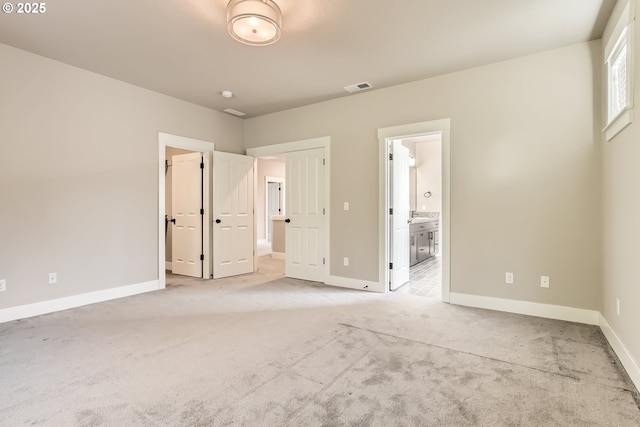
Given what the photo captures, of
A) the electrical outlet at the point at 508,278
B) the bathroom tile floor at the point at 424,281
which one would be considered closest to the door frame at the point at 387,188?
the bathroom tile floor at the point at 424,281

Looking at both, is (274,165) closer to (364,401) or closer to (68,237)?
(68,237)

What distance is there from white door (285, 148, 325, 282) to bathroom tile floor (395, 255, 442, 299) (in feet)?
4.23

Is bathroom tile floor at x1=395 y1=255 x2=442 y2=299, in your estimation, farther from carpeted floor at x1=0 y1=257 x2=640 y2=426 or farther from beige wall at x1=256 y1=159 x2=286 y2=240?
beige wall at x1=256 y1=159 x2=286 y2=240

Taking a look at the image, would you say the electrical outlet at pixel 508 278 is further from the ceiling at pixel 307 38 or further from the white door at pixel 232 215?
the white door at pixel 232 215

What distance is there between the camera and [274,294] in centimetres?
420

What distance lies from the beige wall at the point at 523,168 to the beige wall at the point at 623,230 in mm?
225

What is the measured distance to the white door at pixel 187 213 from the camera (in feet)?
17.1

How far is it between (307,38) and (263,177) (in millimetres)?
6949

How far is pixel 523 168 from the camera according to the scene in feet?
11.1

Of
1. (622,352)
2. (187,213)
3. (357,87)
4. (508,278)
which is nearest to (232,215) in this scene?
Result: (187,213)

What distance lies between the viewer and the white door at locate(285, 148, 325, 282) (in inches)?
193

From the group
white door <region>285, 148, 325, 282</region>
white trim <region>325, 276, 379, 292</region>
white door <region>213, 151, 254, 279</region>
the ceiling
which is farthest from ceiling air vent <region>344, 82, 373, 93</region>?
white trim <region>325, 276, 379, 292</region>

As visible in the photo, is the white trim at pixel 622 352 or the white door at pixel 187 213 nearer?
the white trim at pixel 622 352

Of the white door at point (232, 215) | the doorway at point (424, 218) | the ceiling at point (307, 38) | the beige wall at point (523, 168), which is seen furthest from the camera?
the white door at point (232, 215)
